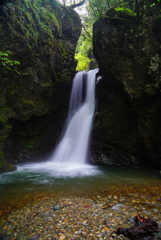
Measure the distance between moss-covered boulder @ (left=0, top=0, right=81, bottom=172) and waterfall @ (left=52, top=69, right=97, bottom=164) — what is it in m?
0.73

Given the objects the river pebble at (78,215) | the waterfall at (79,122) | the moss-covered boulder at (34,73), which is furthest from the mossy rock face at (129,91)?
the river pebble at (78,215)

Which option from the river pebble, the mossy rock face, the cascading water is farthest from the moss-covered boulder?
the river pebble

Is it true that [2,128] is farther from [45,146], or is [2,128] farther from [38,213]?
[38,213]

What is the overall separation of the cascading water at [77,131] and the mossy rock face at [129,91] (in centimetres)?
132

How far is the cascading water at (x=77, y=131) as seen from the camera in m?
9.08

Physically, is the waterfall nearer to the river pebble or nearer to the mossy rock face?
the mossy rock face

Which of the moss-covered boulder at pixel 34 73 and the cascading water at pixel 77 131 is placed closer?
the moss-covered boulder at pixel 34 73

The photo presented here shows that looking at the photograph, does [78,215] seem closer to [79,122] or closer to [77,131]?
[77,131]

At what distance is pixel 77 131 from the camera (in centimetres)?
1058

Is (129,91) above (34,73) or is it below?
below

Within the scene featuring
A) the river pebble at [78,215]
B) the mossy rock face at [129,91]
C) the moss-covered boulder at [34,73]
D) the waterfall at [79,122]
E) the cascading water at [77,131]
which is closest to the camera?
the river pebble at [78,215]

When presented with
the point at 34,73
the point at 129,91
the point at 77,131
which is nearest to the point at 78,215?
the point at 129,91

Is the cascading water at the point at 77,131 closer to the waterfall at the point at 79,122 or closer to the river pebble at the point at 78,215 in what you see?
the waterfall at the point at 79,122

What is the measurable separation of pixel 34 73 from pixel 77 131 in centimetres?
485
